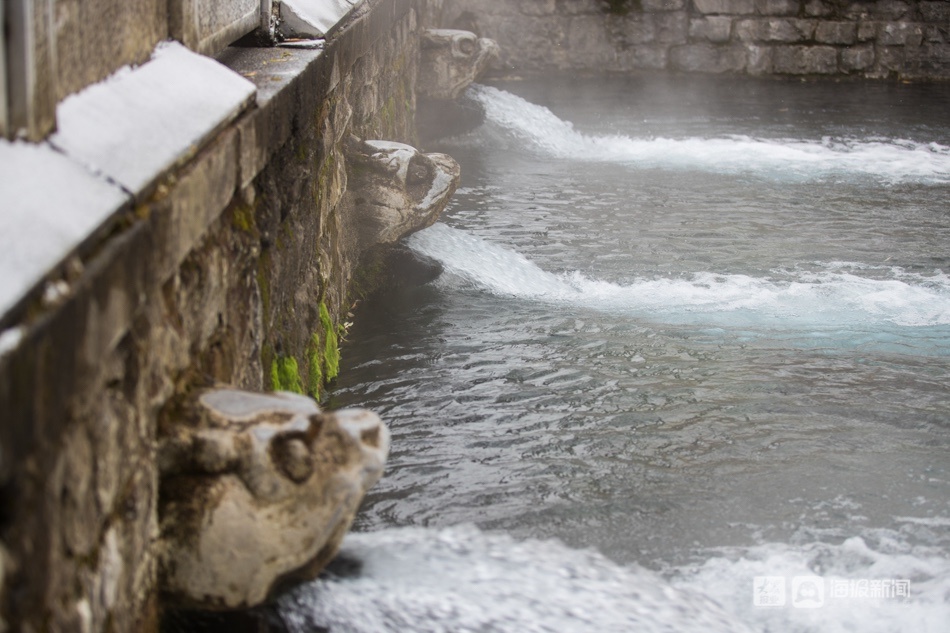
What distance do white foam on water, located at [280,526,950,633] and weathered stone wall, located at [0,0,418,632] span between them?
560 mm

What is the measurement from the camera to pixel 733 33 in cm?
1430

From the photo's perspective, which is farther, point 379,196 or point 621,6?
point 621,6

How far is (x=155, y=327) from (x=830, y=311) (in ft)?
15.0

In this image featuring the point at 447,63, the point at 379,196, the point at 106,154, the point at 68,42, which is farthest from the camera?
the point at 447,63

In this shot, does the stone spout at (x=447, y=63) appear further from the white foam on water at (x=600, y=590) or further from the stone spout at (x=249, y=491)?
the stone spout at (x=249, y=491)

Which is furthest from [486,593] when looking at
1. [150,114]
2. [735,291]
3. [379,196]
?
[735,291]

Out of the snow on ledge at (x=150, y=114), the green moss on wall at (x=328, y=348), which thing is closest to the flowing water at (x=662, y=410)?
the green moss on wall at (x=328, y=348)

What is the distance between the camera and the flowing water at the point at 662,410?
312 cm

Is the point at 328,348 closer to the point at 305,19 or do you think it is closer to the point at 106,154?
the point at 305,19

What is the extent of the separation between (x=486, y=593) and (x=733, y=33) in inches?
497

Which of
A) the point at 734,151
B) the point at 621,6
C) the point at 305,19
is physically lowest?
the point at 734,151

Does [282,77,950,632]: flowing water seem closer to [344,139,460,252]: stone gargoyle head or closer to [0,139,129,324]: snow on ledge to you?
[344,139,460,252]: stone gargoyle head

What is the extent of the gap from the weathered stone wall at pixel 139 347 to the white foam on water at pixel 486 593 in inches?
19.3

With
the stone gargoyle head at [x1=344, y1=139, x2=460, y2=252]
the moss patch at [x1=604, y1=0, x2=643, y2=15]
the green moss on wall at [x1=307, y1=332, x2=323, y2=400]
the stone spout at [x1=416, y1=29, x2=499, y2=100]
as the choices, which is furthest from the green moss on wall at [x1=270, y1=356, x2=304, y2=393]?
the moss patch at [x1=604, y1=0, x2=643, y2=15]
